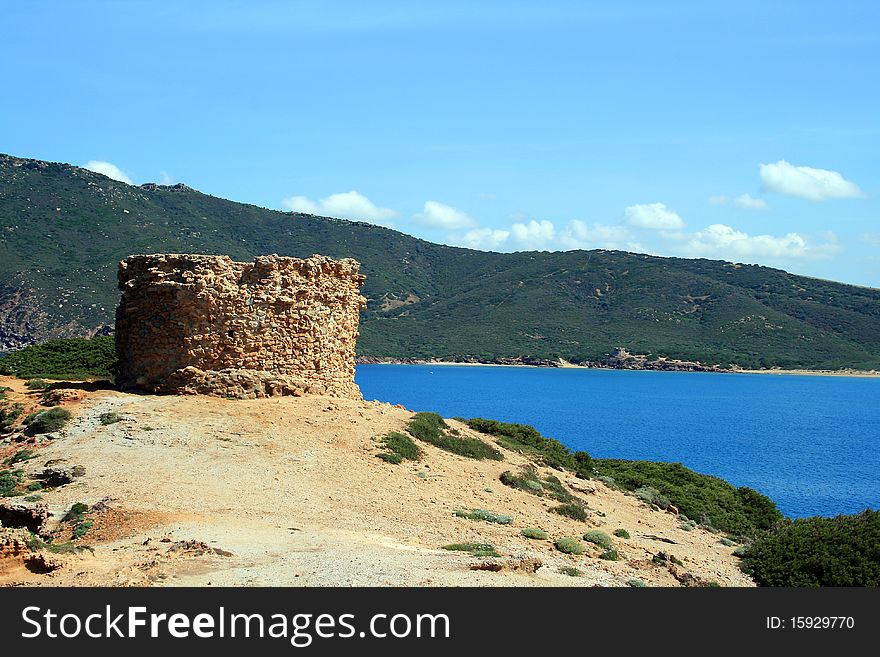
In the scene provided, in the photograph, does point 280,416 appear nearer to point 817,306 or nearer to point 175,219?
point 175,219

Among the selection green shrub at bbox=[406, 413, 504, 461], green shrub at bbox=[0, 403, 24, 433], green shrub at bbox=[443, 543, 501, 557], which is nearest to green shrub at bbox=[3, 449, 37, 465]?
green shrub at bbox=[0, 403, 24, 433]

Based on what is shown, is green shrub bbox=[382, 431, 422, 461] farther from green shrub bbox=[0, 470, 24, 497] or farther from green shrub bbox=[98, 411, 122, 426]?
green shrub bbox=[0, 470, 24, 497]

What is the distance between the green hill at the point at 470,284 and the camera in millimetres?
82562

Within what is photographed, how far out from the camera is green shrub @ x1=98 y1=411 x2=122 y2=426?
1483cm

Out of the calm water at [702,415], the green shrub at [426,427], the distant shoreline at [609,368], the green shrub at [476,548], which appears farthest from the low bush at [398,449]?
the distant shoreline at [609,368]

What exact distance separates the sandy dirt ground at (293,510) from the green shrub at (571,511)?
208 millimetres

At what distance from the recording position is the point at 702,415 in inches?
2486

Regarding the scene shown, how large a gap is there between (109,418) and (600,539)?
8736 millimetres

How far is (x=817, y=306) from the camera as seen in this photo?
123000mm

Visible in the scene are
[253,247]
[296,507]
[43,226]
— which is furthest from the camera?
[253,247]

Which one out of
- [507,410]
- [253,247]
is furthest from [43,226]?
[507,410]

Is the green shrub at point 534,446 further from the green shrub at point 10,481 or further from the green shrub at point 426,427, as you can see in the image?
the green shrub at point 10,481

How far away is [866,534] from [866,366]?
9983 cm
